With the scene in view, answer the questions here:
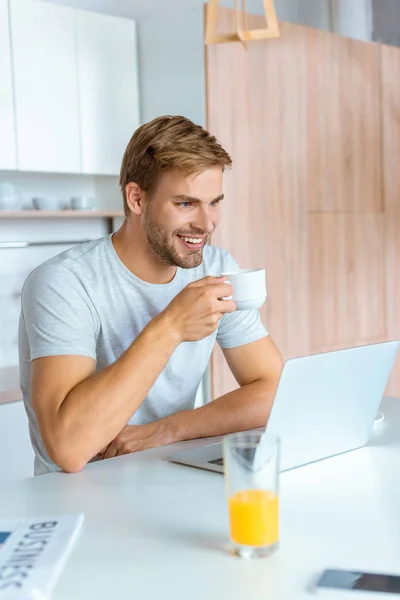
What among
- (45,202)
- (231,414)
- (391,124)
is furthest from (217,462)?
(391,124)

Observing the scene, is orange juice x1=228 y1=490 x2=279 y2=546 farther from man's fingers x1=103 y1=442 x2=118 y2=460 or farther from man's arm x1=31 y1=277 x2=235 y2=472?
man's fingers x1=103 y1=442 x2=118 y2=460

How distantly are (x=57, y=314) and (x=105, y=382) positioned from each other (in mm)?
204

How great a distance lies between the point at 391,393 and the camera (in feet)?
13.0

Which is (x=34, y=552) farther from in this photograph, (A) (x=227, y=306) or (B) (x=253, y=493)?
A: (A) (x=227, y=306)

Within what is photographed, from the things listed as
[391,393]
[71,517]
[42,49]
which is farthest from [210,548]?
[391,393]

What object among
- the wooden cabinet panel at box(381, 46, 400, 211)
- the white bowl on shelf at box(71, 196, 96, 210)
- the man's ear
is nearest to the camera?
the man's ear

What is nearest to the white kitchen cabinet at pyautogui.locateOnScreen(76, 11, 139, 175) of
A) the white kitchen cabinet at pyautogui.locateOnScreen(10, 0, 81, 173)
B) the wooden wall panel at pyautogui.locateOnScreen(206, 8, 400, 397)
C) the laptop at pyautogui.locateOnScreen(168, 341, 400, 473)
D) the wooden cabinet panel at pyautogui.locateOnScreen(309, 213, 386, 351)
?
the white kitchen cabinet at pyautogui.locateOnScreen(10, 0, 81, 173)

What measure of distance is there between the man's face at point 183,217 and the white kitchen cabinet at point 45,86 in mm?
1558

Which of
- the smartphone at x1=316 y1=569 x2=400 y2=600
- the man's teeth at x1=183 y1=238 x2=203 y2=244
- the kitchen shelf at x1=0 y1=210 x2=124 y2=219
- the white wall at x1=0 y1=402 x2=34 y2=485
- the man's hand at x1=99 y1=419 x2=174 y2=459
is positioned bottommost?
the white wall at x1=0 y1=402 x2=34 y2=485

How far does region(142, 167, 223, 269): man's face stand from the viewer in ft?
5.90

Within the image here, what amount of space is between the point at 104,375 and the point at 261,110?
208 centimetres

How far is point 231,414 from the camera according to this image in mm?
1698

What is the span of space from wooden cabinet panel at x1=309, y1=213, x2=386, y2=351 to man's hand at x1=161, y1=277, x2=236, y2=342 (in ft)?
6.64

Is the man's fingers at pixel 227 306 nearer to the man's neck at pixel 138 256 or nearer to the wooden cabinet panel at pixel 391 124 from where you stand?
the man's neck at pixel 138 256
